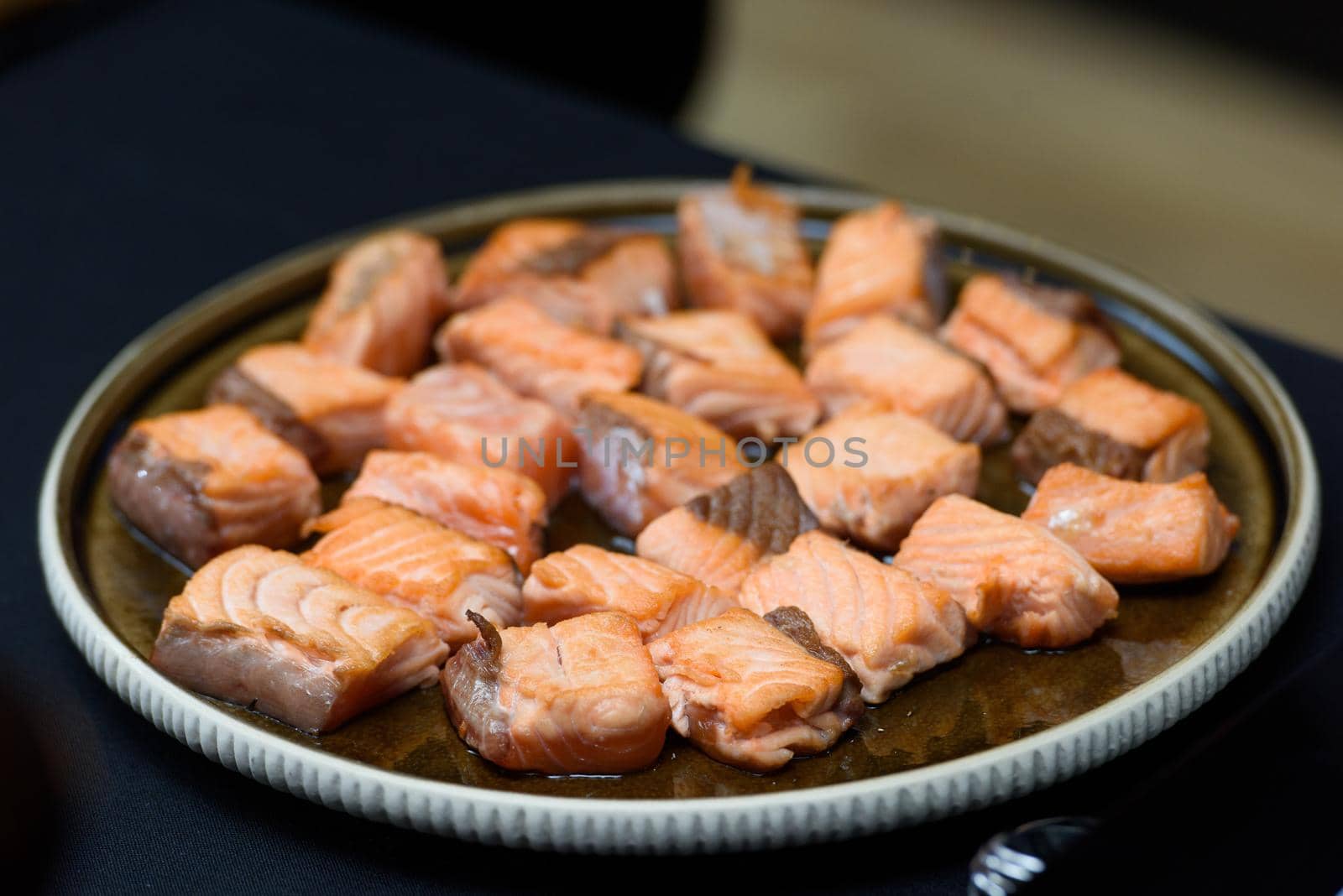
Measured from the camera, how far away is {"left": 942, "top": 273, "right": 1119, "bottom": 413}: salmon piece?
270cm

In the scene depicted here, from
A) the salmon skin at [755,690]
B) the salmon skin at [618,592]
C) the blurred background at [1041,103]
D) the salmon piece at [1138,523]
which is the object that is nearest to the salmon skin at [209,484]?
the salmon skin at [618,592]

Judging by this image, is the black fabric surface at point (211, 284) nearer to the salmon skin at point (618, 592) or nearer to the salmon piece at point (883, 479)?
the salmon skin at point (618, 592)

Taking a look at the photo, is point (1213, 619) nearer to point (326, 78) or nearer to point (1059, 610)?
point (1059, 610)

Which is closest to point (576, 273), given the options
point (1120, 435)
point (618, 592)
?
point (618, 592)

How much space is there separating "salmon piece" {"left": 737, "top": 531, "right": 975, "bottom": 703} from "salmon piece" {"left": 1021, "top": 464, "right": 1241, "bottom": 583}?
0.89 feet

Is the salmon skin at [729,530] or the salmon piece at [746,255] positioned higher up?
the salmon piece at [746,255]

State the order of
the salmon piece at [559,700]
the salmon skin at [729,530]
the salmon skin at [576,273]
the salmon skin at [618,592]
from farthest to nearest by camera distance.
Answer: the salmon skin at [576,273] → the salmon skin at [729,530] → the salmon skin at [618,592] → the salmon piece at [559,700]

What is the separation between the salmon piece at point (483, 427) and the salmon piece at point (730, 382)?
0.23 m

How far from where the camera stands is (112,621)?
85.4 inches

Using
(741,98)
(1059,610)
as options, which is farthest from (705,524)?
(741,98)

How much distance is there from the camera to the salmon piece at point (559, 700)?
1875mm

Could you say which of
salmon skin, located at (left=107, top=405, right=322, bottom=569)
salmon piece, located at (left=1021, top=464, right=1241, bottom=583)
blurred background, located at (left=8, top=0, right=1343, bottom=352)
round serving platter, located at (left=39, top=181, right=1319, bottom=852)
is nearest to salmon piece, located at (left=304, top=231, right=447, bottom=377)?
round serving platter, located at (left=39, top=181, right=1319, bottom=852)

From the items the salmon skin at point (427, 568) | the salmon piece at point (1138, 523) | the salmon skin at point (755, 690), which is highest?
the salmon piece at point (1138, 523)

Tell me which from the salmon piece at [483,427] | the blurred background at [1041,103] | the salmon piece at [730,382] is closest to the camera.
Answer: the salmon piece at [483,427]
